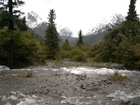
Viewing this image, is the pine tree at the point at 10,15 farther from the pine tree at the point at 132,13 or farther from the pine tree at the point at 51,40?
the pine tree at the point at 132,13

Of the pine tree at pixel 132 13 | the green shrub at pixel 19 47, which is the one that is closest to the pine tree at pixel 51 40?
the green shrub at pixel 19 47

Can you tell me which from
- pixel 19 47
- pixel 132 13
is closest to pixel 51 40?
pixel 19 47

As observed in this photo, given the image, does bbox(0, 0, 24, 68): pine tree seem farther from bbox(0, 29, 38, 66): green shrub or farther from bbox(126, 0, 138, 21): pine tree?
bbox(126, 0, 138, 21): pine tree

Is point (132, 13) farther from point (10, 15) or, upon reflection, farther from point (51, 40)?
point (10, 15)

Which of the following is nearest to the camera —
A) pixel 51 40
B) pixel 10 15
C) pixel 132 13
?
pixel 10 15

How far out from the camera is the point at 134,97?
8.74 m

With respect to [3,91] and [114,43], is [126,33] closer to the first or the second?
[114,43]

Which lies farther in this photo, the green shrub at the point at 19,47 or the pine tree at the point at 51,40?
the pine tree at the point at 51,40

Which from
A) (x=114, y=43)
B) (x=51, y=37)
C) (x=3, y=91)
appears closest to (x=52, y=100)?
(x=3, y=91)

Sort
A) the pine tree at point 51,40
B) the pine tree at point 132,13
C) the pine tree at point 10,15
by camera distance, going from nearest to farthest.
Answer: the pine tree at point 10,15 < the pine tree at point 51,40 < the pine tree at point 132,13

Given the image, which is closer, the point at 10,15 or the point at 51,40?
the point at 10,15

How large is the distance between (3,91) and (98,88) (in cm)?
560

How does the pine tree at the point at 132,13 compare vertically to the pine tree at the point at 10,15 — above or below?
above

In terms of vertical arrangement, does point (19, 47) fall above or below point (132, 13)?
below
